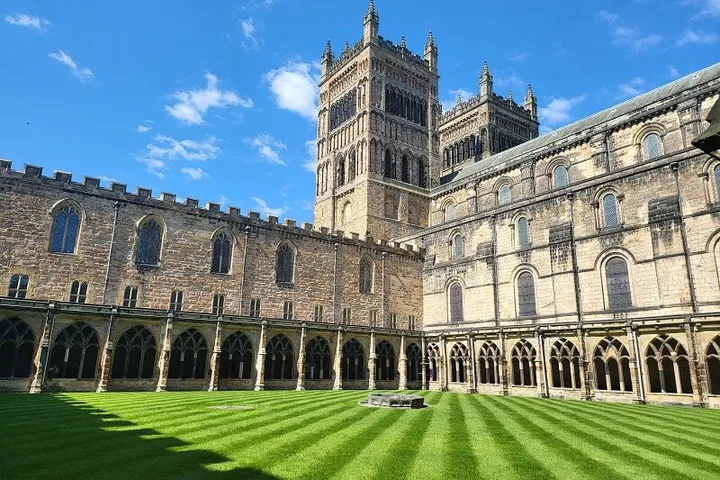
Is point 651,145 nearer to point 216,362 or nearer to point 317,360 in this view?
point 317,360

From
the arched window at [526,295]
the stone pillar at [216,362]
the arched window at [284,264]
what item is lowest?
the stone pillar at [216,362]

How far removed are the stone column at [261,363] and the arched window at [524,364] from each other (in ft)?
55.5

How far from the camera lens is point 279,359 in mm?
34031

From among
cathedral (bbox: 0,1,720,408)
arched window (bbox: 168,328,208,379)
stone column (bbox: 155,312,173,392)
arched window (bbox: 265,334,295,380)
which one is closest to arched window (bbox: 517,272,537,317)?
cathedral (bbox: 0,1,720,408)

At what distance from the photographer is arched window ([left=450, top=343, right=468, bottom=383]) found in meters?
37.8

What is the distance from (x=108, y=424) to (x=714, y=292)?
3013 cm

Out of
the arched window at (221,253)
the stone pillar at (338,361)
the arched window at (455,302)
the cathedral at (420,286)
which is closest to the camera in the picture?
the cathedral at (420,286)

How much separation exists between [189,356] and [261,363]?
4.43m

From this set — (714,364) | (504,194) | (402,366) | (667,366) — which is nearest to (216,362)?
(402,366)

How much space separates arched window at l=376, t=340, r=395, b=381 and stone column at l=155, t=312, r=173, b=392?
1584 centimetres

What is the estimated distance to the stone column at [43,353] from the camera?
25.6 m

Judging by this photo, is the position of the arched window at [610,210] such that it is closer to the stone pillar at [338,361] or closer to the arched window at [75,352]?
the stone pillar at [338,361]

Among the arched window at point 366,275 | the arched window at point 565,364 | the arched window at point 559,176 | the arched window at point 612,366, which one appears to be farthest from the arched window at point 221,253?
the arched window at point 559,176

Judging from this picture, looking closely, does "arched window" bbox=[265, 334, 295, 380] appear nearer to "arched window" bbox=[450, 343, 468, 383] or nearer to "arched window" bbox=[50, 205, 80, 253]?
"arched window" bbox=[450, 343, 468, 383]
